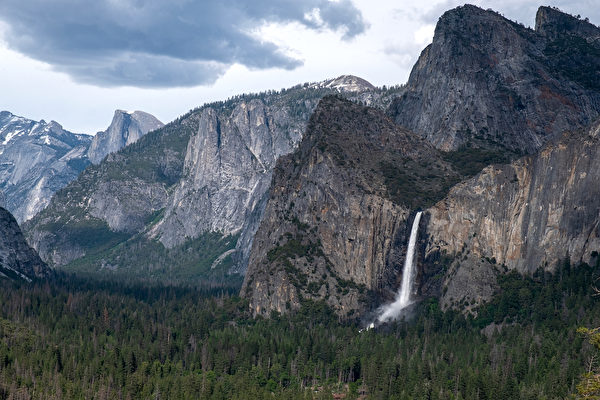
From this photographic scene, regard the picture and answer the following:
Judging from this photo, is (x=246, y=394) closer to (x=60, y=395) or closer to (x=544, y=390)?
(x=60, y=395)

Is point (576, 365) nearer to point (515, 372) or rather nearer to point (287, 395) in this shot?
point (515, 372)

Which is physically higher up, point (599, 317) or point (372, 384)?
point (599, 317)

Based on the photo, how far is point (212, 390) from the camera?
647ft

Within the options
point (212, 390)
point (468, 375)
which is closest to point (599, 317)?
point (468, 375)

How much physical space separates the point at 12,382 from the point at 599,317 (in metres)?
127

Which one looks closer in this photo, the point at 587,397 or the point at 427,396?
the point at 587,397

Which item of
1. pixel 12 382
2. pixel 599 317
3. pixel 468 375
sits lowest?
pixel 12 382

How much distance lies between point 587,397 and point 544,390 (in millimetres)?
101809

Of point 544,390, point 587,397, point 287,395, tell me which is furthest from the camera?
point 287,395

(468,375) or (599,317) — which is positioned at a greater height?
(599,317)

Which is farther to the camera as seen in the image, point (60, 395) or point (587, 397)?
point (60, 395)

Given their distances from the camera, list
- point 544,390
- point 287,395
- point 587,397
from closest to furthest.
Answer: point 587,397 < point 544,390 < point 287,395

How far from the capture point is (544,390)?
177 meters

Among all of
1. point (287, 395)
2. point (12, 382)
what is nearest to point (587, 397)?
point (287, 395)
